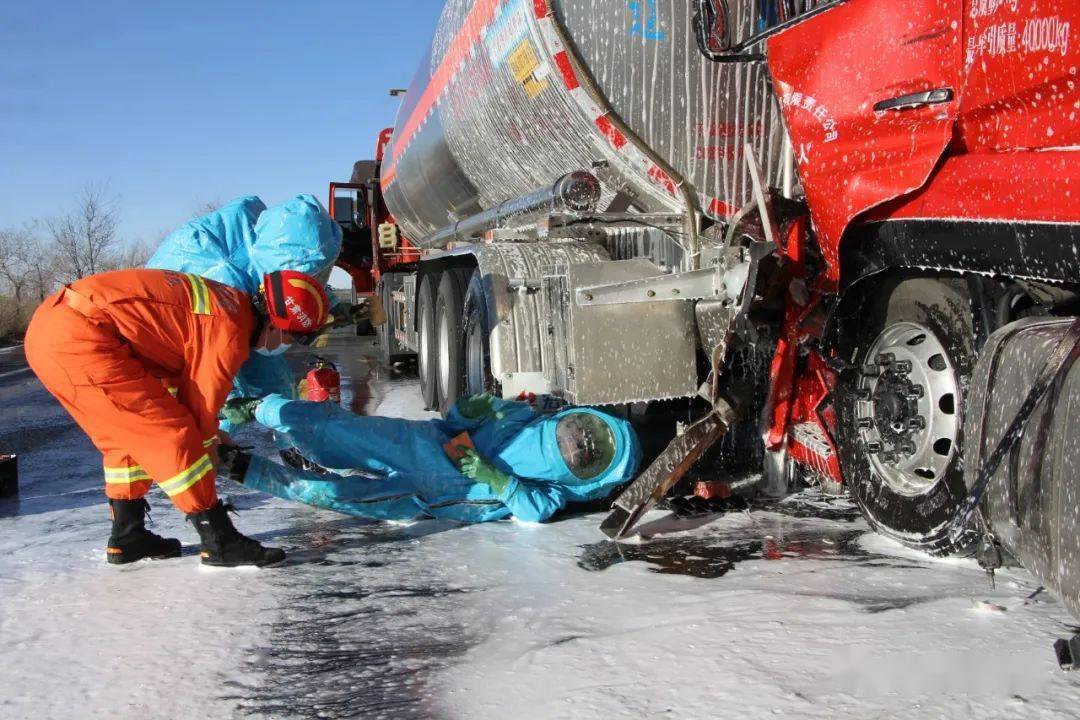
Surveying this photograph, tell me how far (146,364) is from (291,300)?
552 millimetres

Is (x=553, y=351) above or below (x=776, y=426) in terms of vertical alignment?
above

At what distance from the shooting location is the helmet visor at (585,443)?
399cm

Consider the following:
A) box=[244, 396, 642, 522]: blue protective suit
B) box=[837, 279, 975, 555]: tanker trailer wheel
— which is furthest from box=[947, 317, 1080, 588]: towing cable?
box=[244, 396, 642, 522]: blue protective suit

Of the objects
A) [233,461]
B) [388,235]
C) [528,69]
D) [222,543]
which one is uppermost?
[528,69]

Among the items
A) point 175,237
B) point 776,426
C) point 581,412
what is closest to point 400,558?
point 581,412

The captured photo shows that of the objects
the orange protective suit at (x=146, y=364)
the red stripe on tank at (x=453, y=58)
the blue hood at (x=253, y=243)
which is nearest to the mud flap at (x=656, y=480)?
the orange protective suit at (x=146, y=364)

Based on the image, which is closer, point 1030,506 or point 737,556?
point 1030,506

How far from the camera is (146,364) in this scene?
11.1 feet

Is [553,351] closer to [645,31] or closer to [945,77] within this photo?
[645,31]

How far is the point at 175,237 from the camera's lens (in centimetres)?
442

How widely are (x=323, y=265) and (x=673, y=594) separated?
205 centimetres

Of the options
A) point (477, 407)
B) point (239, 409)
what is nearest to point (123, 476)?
point (239, 409)

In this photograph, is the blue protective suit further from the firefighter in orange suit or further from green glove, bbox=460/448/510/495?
the firefighter in orange suit

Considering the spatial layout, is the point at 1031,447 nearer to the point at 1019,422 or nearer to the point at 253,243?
the point at 1019,422
